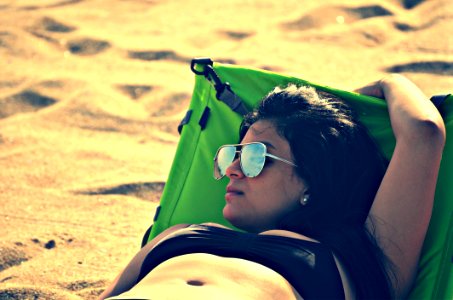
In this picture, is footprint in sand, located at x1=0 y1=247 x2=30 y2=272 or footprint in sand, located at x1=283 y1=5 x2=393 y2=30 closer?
footprint in sand, located at x1=0 y1=247 x2=30 y2=272

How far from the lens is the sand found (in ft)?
10.2

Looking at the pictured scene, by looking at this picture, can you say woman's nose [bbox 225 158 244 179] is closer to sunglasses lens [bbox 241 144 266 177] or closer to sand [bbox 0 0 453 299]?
sunglasses lens [bbox 241 144 266 177]

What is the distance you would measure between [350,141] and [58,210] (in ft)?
5.38

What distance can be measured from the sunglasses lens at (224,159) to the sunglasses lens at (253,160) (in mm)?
103

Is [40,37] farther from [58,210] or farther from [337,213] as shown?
[337,213]

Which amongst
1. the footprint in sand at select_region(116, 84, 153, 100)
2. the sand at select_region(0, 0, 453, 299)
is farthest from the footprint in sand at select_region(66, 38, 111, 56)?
the footprint in sand at select_region(116, 84, 153, 100)

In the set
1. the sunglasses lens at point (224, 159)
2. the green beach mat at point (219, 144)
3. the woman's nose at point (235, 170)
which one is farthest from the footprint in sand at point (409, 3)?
the woman's nose at point (235, 170)

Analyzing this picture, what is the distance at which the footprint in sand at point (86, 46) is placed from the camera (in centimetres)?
558

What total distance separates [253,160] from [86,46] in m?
3.68

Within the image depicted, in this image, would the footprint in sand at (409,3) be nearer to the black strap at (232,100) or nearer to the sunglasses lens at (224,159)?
the black strap at (232,100)

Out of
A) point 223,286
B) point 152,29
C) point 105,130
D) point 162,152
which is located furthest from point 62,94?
point 223,286

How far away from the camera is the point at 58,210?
11.1 feet

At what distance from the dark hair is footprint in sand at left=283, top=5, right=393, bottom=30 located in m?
3.66

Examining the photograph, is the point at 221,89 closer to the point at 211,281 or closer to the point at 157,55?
the point at 211,281
